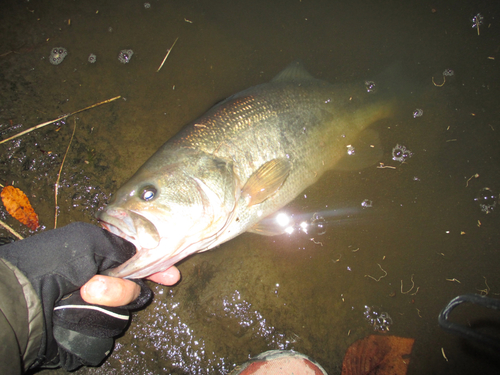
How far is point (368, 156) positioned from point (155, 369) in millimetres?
3002

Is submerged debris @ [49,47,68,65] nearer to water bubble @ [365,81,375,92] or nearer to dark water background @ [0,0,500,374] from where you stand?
dark water background @ [0,0,500,374]

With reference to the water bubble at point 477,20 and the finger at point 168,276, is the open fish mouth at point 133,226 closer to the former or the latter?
the finger at point 168,276

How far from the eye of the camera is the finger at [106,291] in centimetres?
153

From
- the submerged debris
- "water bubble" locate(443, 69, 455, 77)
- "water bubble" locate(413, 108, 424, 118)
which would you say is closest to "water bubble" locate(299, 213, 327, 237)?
"water bubble" locate(413, 108, 424, 118)

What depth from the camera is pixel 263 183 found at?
2064 mm

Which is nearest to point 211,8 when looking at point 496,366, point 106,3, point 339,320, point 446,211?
point 106,3

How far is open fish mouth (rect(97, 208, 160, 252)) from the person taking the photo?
1.58 metres

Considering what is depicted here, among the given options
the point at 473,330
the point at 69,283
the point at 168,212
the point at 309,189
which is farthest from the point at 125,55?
the point at 473,330

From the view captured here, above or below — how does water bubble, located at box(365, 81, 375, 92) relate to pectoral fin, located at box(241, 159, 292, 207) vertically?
above

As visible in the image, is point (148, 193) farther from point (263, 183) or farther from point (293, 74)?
point (293, 74)

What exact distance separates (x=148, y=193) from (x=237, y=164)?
73cm

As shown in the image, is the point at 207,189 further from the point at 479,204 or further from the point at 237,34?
the point at 479,204

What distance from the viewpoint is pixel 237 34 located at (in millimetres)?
2867

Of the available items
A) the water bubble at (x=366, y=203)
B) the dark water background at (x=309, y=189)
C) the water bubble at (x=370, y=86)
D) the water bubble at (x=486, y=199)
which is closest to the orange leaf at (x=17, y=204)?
Result: the dark water background at (x=309, y=189)
